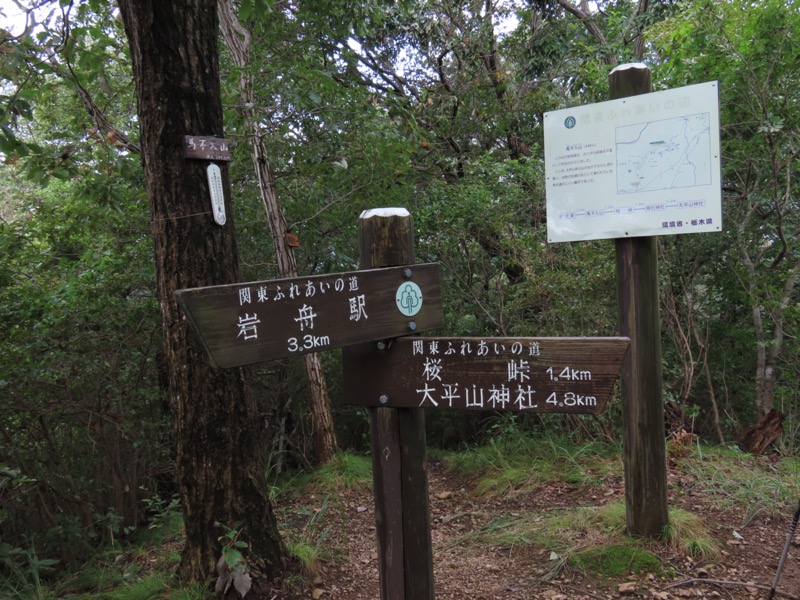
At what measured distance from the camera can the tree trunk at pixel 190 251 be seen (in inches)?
113

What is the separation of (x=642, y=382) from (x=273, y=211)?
3.12 meters

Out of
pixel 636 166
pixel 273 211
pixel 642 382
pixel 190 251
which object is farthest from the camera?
pixel 273 211

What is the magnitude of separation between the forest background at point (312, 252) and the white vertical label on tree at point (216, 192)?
1.45 m

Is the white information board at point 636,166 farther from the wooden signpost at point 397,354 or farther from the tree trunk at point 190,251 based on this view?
the tree trunk at point 190,251

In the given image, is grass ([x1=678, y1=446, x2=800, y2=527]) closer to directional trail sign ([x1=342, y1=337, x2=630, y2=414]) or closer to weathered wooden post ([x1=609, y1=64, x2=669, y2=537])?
weathered wooden post ([x1=609, y1=64, x2=669, y2=537])

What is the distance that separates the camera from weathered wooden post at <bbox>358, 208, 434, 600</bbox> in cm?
204

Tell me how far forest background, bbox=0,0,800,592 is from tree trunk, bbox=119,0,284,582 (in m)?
1.18

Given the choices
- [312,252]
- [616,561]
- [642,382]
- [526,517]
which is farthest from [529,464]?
[312,252]

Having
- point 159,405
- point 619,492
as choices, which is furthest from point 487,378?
point 159,405

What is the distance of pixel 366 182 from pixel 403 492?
12.1 feet

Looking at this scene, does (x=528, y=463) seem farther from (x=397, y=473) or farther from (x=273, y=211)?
(x=397, y=473)

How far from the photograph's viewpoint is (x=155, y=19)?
2.84 metres

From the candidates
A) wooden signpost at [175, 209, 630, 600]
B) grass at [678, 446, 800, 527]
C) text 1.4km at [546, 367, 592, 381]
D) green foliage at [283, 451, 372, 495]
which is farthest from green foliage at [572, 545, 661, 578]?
green foliage at [283, 451, 372, 495]

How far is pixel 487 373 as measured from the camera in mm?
1854
